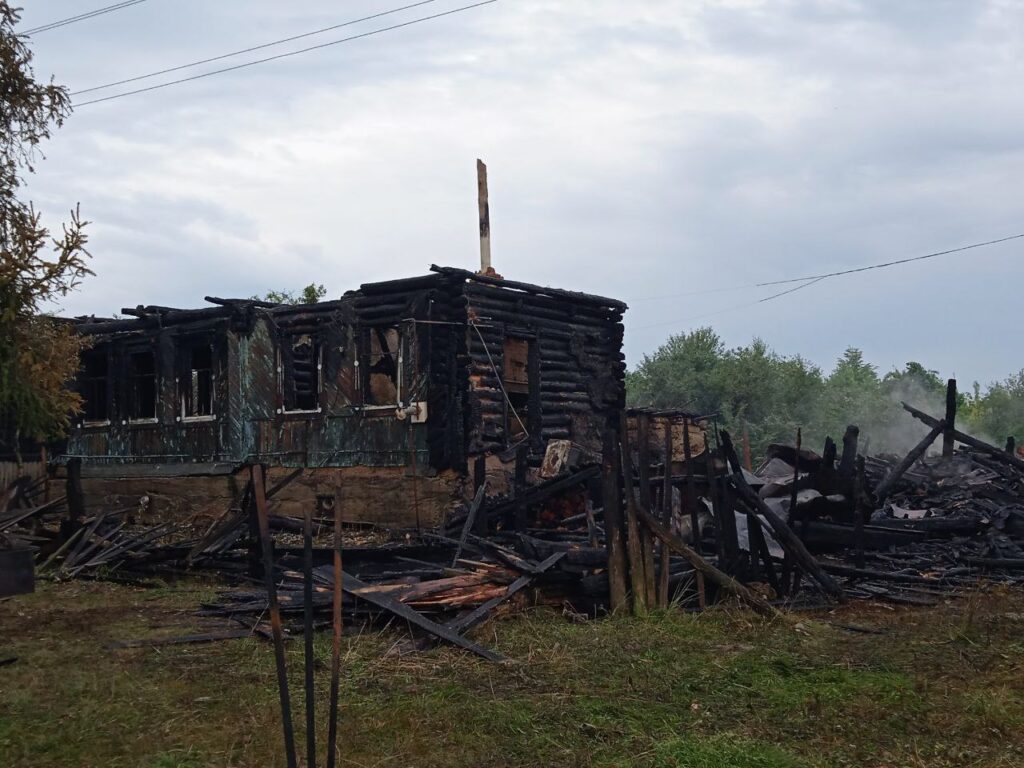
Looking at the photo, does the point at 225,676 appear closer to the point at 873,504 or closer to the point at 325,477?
the point at 873,504

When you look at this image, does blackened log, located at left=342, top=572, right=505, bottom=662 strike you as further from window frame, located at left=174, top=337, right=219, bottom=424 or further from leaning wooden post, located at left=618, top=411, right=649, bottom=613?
window frame, located at left=174, top=337, right=219, bottom=424

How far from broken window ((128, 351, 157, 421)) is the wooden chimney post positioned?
783cm

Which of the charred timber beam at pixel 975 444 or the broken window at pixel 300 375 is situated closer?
the charred timber beam at pixel 975 444

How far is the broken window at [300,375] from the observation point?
19625mm

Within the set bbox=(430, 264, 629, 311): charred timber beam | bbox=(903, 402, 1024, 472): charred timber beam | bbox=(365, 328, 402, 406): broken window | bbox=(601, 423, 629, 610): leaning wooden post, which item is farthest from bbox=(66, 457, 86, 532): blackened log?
bbox=(903, 402, 1024, 472): charred timber beam

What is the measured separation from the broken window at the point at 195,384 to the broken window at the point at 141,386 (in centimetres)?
104

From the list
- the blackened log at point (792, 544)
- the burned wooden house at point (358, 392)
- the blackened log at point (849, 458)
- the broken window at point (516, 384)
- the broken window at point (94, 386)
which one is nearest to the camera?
the blackened log at point (792, 544)

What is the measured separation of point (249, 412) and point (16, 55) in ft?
32.2

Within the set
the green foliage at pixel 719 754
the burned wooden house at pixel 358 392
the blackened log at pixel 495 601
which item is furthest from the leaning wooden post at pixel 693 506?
the burned wooden house at pixel 358 392

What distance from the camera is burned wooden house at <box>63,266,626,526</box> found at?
1809 centimetres

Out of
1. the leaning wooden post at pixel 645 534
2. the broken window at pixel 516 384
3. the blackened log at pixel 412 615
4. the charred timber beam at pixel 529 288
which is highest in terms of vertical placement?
the charred timber beam at pixel 529 288

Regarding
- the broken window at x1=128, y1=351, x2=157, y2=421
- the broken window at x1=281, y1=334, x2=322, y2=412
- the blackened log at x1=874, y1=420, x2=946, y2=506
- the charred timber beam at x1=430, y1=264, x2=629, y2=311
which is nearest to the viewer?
the blackened log at x1=874, y1=420, x2=946, y2=506

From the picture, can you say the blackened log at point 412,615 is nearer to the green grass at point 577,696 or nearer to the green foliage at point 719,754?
the green grass at point 577,696

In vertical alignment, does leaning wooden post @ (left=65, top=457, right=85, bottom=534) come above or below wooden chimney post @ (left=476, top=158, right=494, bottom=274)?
below
